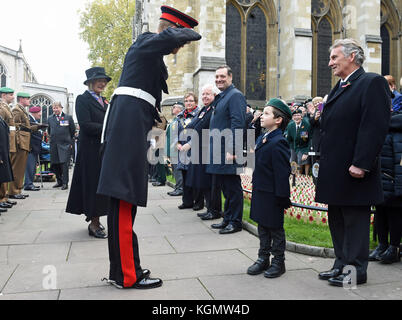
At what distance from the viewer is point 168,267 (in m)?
4.00

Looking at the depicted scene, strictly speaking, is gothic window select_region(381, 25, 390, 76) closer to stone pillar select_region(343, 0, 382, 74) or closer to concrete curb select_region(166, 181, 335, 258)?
stone pillar select_region(343, 0, 382, 74)

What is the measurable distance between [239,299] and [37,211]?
17.8ft

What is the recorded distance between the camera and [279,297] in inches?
125

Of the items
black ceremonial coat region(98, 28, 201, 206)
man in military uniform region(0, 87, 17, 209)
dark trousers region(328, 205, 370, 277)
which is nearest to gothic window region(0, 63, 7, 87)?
man in military uniform region(0, 87, 17, 209)

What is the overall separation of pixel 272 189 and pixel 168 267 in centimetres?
129

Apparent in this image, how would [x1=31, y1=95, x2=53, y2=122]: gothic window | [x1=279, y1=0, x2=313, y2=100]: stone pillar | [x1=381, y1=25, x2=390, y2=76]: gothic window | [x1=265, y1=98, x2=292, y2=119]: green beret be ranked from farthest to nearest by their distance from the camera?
1. [x1=31, y1=95, x2=53, y2=122]: gothic window
2. [x1=381, y1=25, x2=390, y2=76]: gothic window
3. [x1=279, y1=0, x2=313, y2=100]: stone pillar
4. [x1=265, y1=98, x2=292, y2=119]: green beret

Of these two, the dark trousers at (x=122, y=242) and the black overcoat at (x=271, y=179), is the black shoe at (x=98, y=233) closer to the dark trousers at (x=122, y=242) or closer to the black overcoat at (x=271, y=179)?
the dark trousers at (x=122, y=242)

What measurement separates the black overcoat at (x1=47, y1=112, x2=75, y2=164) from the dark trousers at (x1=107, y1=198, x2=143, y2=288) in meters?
8.07

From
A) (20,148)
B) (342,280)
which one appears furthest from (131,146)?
(20,148)

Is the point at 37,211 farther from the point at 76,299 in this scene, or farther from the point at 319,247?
the point at 319,247

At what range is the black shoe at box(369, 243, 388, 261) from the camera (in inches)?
166

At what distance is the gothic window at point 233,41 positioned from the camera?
63.6ft

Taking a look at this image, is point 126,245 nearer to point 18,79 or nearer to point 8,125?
point 8,125
